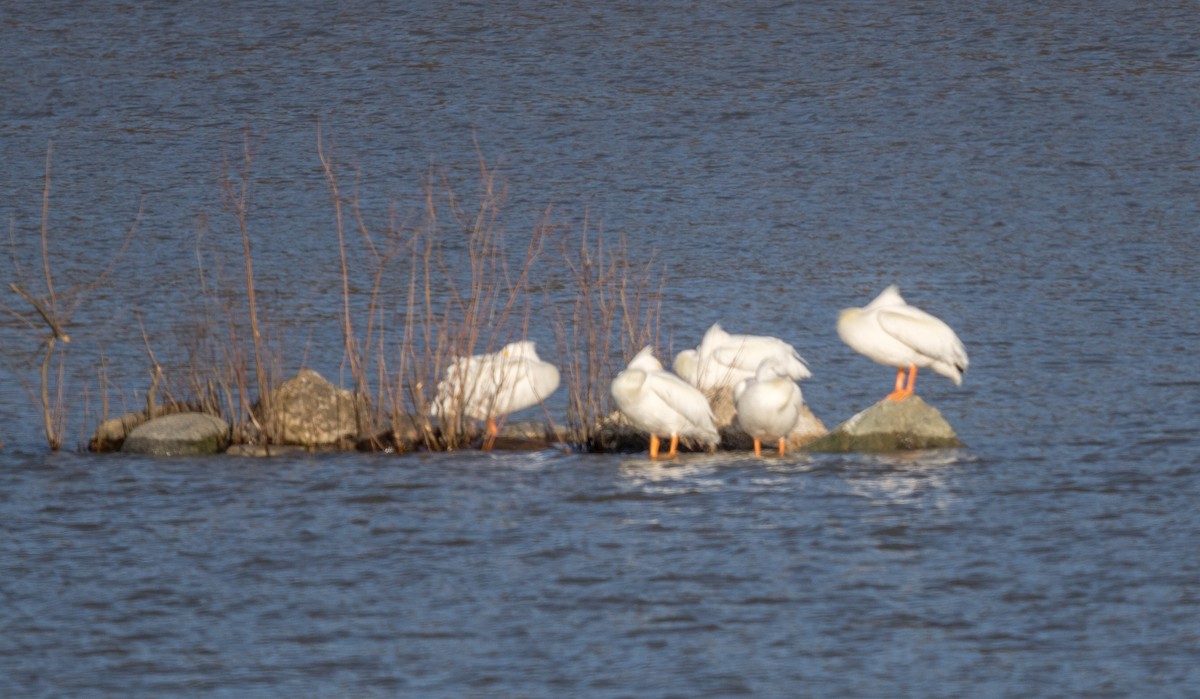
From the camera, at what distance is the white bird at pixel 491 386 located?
37.0 ft

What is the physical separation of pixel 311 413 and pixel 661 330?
4.44 metres

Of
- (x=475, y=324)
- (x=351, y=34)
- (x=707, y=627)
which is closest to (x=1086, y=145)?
(x=351, y=34)

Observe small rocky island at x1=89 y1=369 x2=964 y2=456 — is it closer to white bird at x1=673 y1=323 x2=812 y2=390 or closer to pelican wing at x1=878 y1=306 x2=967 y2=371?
white bird at x1=673 y1=323 x2=812 y2=390

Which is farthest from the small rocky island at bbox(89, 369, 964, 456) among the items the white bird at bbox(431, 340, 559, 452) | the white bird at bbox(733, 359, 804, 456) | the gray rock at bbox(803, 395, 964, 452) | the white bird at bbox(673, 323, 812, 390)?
the white bird at bbox(733, 359, 804, 456)

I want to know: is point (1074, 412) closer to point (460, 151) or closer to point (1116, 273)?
point (1116, 273)

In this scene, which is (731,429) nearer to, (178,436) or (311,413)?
(311,413)

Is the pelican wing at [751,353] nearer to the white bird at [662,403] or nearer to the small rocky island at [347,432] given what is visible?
the small rocky island at [347,432]

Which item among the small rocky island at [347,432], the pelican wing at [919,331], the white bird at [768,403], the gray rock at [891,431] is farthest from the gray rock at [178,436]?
the pelican wing at [919,331]

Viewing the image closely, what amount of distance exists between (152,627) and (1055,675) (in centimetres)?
374

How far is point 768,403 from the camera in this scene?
10.6 m

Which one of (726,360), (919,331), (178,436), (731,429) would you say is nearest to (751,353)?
(726,360)

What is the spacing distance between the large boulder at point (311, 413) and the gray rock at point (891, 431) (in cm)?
270

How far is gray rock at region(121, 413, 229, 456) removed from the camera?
1147 cm

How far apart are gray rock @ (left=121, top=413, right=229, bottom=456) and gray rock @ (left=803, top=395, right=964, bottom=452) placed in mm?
3445
